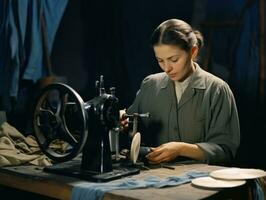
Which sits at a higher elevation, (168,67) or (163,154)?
(168,67)

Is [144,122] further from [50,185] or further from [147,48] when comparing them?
[147,48]

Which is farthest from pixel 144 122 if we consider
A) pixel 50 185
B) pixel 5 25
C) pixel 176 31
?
pixel 5 25

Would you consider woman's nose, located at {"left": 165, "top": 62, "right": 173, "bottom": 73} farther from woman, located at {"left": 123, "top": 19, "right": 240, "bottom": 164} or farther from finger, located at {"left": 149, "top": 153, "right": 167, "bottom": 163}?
finger, located at {"left": 149, "top": 153, "right": 167, "bottom": 163}

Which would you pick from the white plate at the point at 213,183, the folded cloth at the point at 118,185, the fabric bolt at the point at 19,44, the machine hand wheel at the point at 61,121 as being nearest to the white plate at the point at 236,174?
the white plate at the point at 213,183

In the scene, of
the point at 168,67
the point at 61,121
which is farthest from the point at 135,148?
the point at 168,67

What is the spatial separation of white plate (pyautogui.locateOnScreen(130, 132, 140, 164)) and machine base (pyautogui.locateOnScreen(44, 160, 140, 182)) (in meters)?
0.07

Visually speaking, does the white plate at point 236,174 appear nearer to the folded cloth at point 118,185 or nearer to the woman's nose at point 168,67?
the folded cloth at point 118,185

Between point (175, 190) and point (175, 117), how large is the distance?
42.2 inches

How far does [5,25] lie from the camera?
4.11 metres

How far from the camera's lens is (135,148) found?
2.74 m

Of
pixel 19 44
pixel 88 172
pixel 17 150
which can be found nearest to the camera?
pixel 88 172

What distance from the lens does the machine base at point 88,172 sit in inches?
98.4

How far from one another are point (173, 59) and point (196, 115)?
399mm

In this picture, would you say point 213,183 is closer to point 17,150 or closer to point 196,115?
point 196,115
